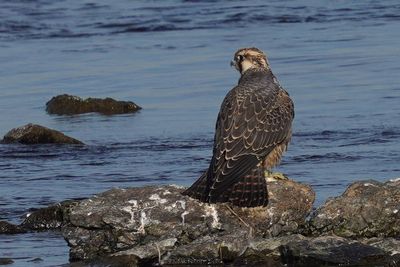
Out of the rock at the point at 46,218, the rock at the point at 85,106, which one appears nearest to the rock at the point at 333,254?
the rock at the point at 46,218

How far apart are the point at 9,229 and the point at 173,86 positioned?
274 inches

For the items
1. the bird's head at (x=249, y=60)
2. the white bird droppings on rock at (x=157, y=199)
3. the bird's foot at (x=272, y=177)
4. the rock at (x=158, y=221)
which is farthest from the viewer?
the bird's head at (x=249, y=60)

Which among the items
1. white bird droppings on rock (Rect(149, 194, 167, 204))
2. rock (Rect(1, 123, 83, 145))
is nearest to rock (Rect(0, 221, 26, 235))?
white bird droppings on rock (Rect(149, 194, 167, 204))

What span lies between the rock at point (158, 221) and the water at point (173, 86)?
0.26m

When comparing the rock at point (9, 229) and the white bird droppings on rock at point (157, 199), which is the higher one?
the white bird droppings on rock at point (157, 199)

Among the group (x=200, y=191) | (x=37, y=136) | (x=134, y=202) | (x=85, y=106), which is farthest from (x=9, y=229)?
(x=85, y=106)

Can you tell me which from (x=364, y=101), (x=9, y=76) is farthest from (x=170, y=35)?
(x=364, y=101)

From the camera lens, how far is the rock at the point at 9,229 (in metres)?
10.0

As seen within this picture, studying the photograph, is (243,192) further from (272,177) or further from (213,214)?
(272,177)

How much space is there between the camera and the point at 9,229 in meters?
10.1

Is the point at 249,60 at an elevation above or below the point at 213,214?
above

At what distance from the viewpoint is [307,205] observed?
935 cm

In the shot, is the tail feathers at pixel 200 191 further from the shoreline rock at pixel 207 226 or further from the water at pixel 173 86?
the water at pixel 173 86

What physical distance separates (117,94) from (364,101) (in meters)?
3.25
